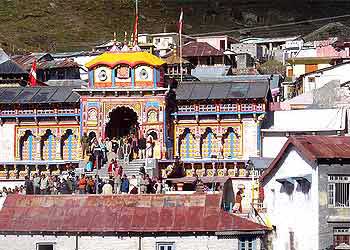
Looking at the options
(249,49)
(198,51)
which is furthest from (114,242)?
(249,49)

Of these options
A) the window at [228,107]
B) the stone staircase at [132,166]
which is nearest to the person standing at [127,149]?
the stone staircase at [132,166]

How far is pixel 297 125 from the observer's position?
6034 centimetres

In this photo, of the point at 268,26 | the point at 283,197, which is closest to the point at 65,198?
the point at 283,197

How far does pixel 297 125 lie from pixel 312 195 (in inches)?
655

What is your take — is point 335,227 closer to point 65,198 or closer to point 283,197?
point 283,197

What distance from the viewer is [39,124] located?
203 ft

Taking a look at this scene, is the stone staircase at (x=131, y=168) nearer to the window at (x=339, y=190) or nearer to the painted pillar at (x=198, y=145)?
the painted pillar at (x=198, y=145)

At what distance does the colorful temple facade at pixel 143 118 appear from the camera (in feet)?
195

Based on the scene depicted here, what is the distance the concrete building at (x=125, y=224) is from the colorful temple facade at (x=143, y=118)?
9.66 meters

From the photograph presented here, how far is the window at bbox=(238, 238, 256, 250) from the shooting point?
46.0 meters

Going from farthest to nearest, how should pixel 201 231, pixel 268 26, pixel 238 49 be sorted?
pixel 268 26
pixel 238 49
pixel 201 231

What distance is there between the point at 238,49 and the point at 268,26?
5169 centimetres

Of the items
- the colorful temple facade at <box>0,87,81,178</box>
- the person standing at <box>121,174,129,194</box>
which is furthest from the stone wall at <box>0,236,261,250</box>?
the colorful temple facade at <box>0,87,81,178</box>

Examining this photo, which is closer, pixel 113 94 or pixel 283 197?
pixel 283 197
